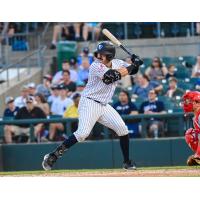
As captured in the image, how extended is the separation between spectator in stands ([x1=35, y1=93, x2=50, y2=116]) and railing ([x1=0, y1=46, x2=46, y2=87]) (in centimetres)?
213

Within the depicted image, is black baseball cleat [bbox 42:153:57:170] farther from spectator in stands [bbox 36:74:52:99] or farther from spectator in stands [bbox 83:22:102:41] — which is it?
spectator in stands [bbox 83:22:102:41]

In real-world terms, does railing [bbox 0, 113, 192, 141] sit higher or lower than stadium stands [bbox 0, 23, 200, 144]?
lower

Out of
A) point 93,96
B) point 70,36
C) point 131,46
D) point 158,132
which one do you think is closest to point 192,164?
point 93,96

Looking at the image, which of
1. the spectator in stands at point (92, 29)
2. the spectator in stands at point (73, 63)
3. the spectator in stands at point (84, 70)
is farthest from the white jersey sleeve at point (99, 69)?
the spectator in stands at point (92, 29)

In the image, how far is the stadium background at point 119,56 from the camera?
50.6ft

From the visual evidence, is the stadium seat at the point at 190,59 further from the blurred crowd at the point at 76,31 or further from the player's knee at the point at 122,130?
the player's knee at the point at 122,130

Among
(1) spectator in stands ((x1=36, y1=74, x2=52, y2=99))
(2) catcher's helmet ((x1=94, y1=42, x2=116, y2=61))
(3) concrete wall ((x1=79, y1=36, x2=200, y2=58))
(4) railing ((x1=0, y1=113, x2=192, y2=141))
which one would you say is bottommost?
(4) railing ((x1=0, y1=113, x2=192, y2=141))

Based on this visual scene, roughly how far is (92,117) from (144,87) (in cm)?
542

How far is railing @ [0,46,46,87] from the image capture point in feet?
64.4

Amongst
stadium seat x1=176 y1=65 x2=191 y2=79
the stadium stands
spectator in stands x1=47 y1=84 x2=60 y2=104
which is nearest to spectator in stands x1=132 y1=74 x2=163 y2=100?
the stadium stands

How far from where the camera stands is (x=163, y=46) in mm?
19547

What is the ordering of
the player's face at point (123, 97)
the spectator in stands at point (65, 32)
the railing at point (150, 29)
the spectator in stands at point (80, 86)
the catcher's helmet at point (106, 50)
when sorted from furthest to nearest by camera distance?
the spectator in stands at point (65, 32) → the railing at point (150, 29) → the spectator in stands at point (80, 86) → the player's face at point (123, 97) → the catcher's helmet at point (106, 50)

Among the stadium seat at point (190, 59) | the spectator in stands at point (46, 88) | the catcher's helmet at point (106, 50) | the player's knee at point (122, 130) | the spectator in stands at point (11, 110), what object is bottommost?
the player's knee at point (122, 130)

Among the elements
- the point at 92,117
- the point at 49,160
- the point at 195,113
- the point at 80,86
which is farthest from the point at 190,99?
the point at 80,86
